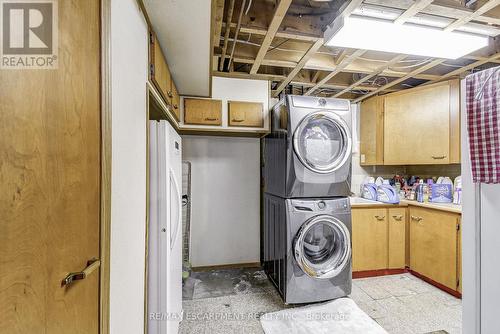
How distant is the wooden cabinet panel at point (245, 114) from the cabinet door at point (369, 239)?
1.49 metres

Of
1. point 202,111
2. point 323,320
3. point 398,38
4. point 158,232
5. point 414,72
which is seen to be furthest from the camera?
point 202,111

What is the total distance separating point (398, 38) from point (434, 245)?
2.08 metres

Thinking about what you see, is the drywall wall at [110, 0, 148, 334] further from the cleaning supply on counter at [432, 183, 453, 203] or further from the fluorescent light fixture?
the cleaning supply on counter at [432, 183, 453, 203]

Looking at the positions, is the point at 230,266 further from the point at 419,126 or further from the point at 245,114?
the point at 419,126

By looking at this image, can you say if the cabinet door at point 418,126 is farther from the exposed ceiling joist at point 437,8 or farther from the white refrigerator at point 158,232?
the white refrigerator at point 158,232

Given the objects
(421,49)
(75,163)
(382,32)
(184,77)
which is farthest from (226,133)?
(75,163)

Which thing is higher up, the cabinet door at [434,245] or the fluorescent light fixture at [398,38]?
the fluorescent light fixture at [398,38]

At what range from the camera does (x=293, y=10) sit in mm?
1839

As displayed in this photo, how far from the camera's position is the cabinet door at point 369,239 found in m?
2.78

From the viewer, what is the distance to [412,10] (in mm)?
1547

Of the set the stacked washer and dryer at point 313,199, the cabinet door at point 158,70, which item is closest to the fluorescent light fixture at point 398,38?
the stacked washer and dryer at point 313,199

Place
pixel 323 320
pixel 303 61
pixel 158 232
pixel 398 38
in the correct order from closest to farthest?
1. pixel 158 232
2. pixel 398 38
3. pixel 323 320
4. pixel 303 61

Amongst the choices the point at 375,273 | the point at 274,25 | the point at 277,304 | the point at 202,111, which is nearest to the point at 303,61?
the point at 274,25

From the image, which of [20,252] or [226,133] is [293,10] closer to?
[226,133]
